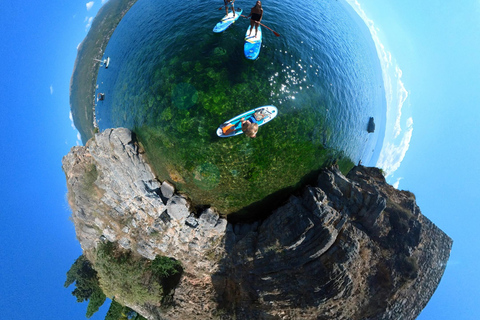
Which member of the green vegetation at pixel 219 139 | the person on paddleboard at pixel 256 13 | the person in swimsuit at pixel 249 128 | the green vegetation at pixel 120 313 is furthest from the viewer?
the green vegetation at pixel 120 313

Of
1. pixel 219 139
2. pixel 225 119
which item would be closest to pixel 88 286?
pixel 219 139

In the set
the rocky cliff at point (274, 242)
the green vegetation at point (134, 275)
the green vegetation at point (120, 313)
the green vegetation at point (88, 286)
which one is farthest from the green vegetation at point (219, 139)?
the green vegetation at point (88, 286)

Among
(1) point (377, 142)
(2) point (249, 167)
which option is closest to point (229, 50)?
(2) point (249, 167)

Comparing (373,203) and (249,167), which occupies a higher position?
(249,167)

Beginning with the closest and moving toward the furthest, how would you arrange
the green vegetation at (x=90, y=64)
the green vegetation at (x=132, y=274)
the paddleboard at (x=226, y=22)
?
1. the green vegetation at (x=132, y=274)
2. the paddleboard at (x=226, y=22)
3. the green vegetation at (x=90, y=64)

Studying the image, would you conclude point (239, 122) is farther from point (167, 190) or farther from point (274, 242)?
point (274, 242)

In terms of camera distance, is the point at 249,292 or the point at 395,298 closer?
the point at 395,298

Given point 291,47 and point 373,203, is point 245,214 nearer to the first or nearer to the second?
point 373,203

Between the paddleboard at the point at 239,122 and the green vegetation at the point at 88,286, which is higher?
the paddleboard at the point at 239,122

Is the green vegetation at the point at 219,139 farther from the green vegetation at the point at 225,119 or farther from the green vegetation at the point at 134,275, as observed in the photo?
the green vegetation at the point at 134,275
